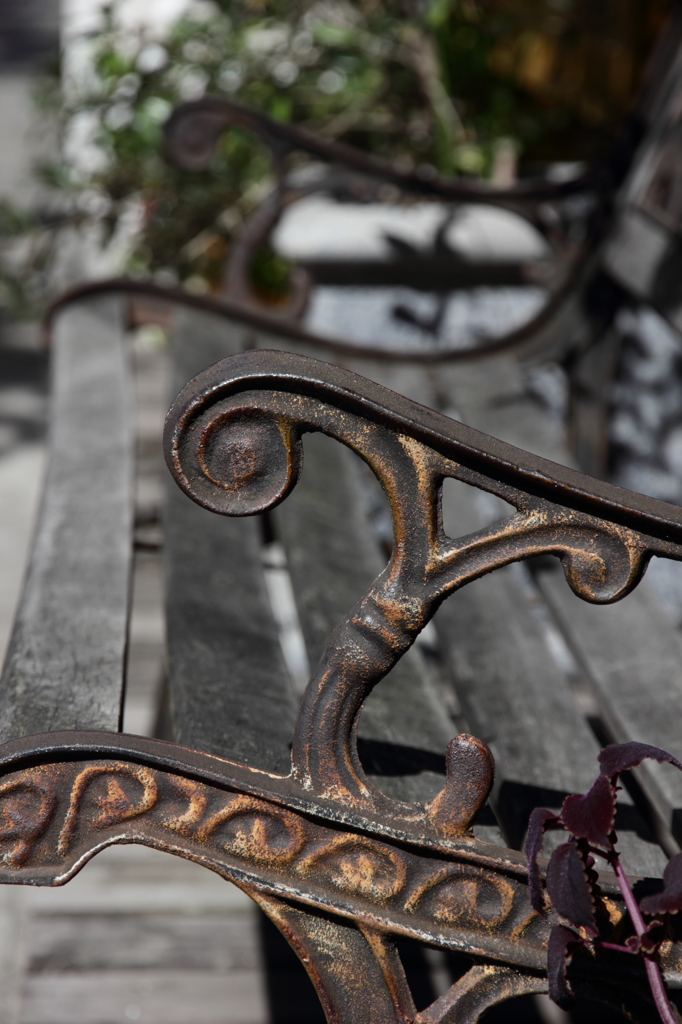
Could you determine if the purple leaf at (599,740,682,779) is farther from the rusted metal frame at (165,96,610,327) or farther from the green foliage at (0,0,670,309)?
the green foliage at (0,0,670,309)

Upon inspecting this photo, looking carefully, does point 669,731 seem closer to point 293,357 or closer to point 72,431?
point 293,357

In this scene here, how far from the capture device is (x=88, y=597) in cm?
108

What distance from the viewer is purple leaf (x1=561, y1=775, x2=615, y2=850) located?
651mm

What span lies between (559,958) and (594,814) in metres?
0.12

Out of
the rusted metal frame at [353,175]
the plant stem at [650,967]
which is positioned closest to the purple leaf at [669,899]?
the plant stem at [650,967]

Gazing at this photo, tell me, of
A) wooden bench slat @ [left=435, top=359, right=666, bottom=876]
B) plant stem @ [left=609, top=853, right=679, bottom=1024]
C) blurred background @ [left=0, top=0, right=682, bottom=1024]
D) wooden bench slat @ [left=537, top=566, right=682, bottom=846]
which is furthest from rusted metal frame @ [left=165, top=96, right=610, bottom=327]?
plant stem @ [left=609, top=853, right=679, bottom=1024]

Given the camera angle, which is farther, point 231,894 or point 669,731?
point 231,894

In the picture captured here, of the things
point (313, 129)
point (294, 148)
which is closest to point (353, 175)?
point (294, 148)

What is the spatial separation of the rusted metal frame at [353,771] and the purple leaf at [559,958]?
62 millimetres

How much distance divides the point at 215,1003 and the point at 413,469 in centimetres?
109

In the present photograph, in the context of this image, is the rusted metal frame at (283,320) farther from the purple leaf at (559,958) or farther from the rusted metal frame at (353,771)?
the purple leaf at (559,958)

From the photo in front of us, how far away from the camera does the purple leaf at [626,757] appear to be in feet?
2.23

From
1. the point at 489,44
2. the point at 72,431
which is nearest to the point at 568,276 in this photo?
the point at 72,431

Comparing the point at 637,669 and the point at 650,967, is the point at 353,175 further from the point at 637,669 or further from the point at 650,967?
the point at 650,967
